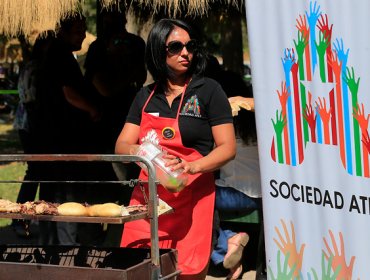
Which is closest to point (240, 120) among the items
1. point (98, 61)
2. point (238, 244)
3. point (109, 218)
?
point (238, 244)

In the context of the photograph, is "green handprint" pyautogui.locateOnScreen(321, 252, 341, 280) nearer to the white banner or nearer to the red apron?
the white banner

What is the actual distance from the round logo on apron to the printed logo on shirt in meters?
0.10

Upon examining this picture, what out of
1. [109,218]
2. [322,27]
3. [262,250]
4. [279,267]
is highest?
[322,27]

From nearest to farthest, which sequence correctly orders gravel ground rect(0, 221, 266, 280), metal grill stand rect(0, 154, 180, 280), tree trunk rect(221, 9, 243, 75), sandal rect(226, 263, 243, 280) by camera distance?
metal grill stand rect(0, 154, 180, 280) < sandal rect(226, 263, 243, 280) < gravel ground rect(0, 221, 266, 280) < tree trunk rect(221, 9, 243, 75)

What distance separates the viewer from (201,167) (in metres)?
3.69

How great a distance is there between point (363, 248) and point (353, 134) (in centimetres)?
51

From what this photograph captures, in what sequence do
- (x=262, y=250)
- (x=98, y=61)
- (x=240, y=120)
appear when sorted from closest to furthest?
(x=262, y=250)
(x=240, y=120)
(x=98, y=61)

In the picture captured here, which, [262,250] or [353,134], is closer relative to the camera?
[353,134]

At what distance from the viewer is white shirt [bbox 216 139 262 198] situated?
568cm

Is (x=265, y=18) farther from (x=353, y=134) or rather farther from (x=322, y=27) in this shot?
(x=353, y=134)

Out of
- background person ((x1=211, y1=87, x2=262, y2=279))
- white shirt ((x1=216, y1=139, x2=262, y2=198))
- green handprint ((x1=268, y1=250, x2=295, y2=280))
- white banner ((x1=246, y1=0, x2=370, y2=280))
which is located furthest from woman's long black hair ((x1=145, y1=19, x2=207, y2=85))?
white shirt ((x1=216, y1=139, x2=262, y2=198))

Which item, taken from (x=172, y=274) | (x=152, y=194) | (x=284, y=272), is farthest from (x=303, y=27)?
(x=172, y=274)

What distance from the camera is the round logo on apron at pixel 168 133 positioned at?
12.6 feet

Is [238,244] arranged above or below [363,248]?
below
